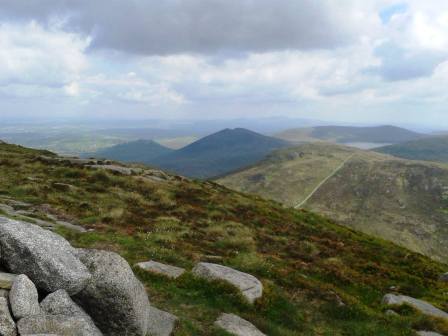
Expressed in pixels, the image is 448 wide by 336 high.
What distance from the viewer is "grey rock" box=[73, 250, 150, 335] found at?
14.0 m

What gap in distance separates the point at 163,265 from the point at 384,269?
2112cm

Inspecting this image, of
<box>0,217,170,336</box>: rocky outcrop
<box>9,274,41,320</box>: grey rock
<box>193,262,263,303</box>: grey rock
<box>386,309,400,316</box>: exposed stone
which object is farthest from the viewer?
<box>386,309,400,316</box>: exposed stone

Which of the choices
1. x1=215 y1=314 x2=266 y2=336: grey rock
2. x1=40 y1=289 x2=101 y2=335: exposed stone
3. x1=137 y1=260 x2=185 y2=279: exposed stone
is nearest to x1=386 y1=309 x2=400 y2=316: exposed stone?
x1=215 y1=314 x2=266 y2=336: grey rock

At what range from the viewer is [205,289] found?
21.2 m

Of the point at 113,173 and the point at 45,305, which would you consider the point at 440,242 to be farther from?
the point at 45,305

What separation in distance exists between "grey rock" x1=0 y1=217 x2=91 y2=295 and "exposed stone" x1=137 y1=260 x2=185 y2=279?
8.59 meters

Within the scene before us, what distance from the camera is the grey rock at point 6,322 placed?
10875 millimetres

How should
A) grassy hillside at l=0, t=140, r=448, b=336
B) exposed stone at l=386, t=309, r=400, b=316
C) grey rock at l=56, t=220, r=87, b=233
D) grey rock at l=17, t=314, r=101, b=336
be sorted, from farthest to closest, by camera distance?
grey rock at l=56, t=220, r=87, b=233 < exposed stone at l=386, t=309, r=400, b=316 < grassy hillside at l=0, t=140, r=448, b=336 < grey rock at l=17, t=314, r=101, b=336

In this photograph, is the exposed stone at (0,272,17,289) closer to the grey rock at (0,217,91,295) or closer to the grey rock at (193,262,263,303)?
the grey rock at (0,217,91,295)

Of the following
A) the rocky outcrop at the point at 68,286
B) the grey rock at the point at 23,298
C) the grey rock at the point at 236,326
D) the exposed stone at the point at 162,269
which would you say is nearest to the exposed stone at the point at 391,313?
the grey rock at the point at 236,326

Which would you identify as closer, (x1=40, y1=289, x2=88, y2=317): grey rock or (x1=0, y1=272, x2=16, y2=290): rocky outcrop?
(x1=0, y1=272, x2=16, y2=290): rocky outcrop

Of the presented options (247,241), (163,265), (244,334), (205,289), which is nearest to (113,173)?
(247,241)

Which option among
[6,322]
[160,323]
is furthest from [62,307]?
[160,323]

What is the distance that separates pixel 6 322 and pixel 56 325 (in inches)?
53.9
